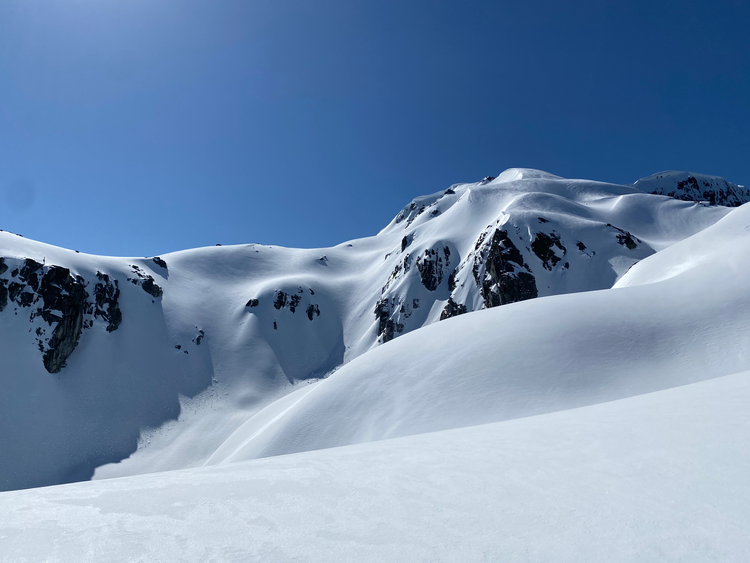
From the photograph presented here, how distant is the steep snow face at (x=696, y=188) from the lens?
451ft

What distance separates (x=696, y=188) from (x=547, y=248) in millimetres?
133503

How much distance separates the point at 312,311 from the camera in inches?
3054

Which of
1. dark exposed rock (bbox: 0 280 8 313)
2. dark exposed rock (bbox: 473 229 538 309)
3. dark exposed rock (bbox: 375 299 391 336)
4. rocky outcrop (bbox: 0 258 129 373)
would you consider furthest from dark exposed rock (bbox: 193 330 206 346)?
dark exposed rock (bbox: 473 229 538 309)

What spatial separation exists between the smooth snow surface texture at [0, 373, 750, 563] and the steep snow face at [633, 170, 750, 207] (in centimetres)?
17142

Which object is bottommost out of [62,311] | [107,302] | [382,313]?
[62,311]

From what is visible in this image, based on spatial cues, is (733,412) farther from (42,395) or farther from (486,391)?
(42,395)

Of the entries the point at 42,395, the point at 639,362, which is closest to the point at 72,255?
the point at 42,395

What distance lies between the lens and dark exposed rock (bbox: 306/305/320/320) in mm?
76625

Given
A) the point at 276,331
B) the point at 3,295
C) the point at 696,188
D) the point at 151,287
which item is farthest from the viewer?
the point at 696,188

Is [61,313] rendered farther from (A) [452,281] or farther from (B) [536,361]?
(A) [452,281]

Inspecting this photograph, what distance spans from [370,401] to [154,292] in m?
65.5

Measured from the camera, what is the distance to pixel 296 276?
286 ft

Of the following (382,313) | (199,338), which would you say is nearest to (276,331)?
(199,338)

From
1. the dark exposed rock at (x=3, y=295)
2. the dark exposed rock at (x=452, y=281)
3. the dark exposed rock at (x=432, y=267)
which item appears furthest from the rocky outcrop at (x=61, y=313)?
the dark exposed rock at (x=452, y=281)
